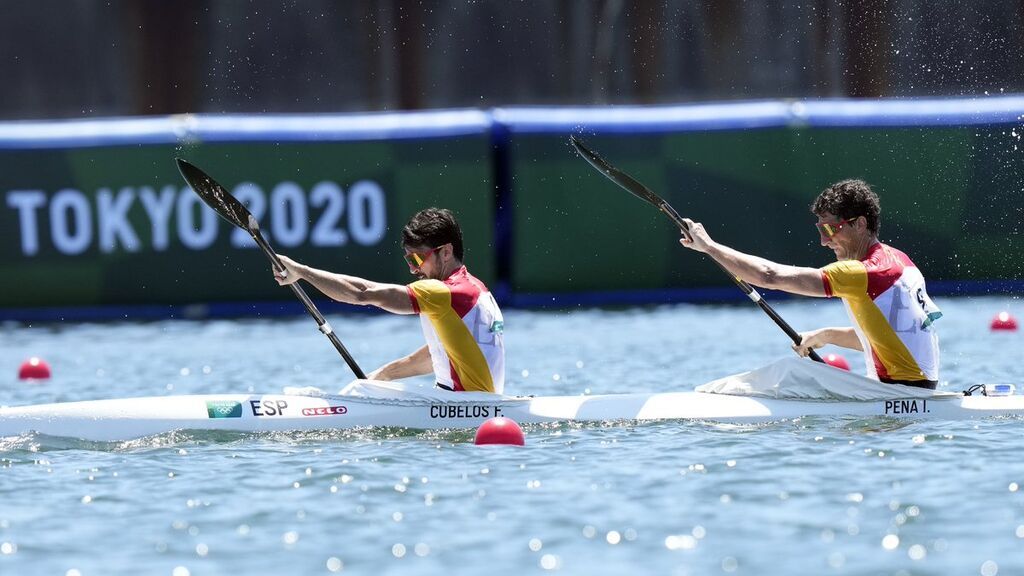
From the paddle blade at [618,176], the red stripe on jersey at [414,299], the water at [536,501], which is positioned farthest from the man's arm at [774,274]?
the paddle blade at [618,176]

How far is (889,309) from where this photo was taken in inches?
325

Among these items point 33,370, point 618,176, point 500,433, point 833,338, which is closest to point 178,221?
point 33,370

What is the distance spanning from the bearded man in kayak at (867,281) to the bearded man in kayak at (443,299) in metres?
1.05

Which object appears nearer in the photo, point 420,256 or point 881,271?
point 881,271

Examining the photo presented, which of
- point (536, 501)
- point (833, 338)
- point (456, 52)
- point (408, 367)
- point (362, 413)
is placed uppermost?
point (456, 52)

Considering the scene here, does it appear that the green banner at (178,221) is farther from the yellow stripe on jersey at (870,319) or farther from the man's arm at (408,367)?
the yellow stripe on jersey at (870,319)

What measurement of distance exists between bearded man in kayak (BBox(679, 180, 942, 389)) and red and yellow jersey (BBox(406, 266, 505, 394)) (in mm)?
1016

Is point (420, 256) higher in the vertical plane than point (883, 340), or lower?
higher

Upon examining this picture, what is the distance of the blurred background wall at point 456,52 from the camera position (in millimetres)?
19594

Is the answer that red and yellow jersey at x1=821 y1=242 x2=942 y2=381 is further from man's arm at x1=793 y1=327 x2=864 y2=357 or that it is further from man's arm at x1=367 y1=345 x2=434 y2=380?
man's arm at x1=367 y1=345 x2=434 y2=380

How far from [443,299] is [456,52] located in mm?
11716

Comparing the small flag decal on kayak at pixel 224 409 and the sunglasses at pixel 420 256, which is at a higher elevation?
the sunglasses at pixel 420 256

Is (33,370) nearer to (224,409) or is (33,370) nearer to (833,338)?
(224,409)

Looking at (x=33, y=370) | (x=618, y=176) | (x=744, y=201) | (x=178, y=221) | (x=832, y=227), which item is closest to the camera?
(x=832, y=227)
